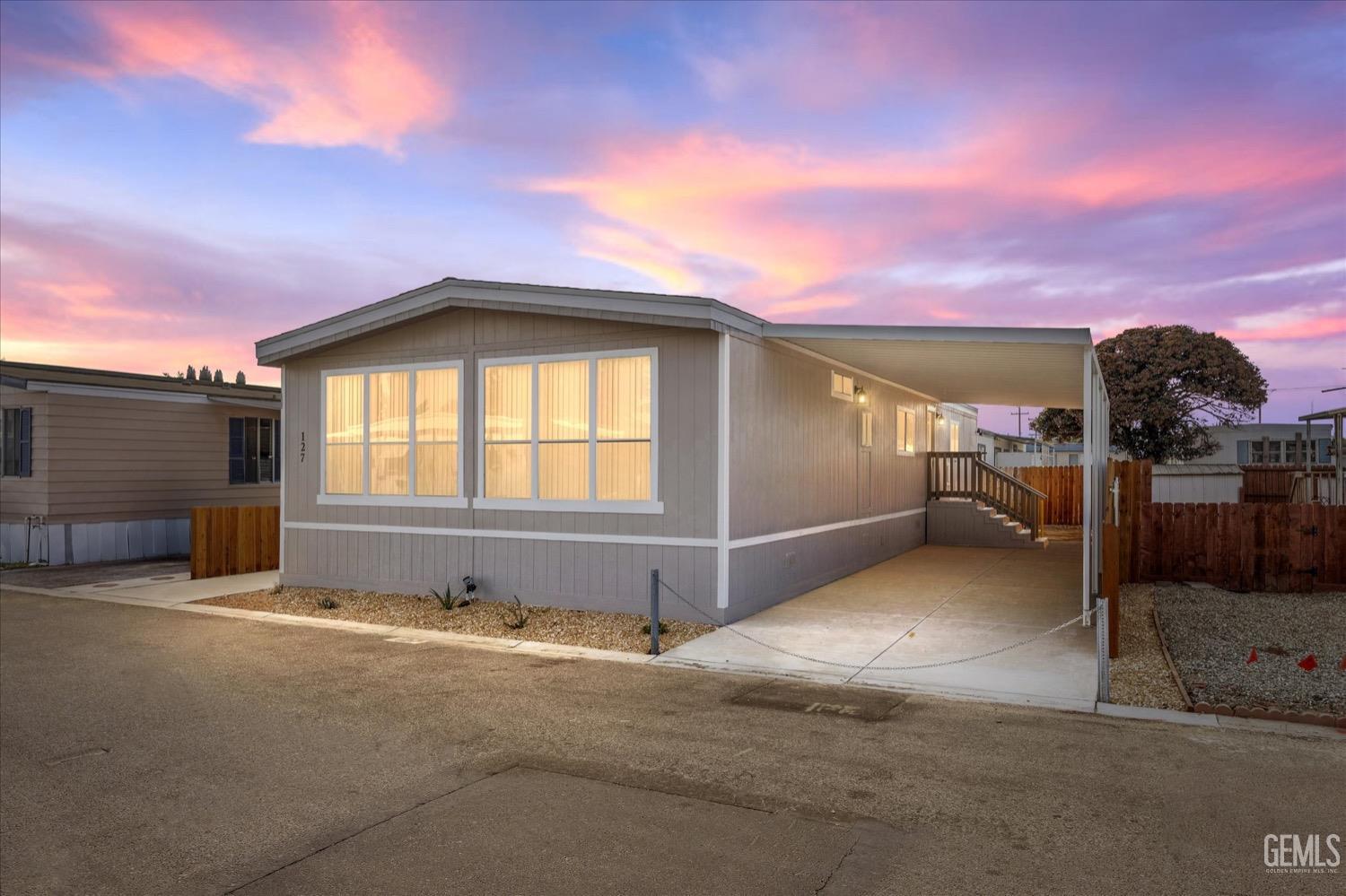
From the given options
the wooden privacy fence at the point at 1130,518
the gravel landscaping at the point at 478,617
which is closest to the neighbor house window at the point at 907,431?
the wooden privacy fence at the point at 1130,518

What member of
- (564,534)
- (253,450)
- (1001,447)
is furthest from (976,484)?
(1001,447)

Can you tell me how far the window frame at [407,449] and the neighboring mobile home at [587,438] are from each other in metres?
0.03

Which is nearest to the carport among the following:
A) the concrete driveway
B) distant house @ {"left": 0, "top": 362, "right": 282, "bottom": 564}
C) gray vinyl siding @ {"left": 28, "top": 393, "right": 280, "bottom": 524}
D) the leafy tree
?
the concrete driveway

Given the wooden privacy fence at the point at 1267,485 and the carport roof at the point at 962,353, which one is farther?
the wooden privacy fence at the point at 1267,485

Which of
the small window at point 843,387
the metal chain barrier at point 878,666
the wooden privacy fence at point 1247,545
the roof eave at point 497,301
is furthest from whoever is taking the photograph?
the small window at point 843,387

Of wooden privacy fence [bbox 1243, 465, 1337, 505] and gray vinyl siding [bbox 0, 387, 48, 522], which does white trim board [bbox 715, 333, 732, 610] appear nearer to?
gray vinyl siding [bbox 0, 387, 48, 522]

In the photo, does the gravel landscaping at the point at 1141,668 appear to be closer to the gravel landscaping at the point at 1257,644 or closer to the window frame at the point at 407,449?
the gravel landscaping at the point at 1257,644

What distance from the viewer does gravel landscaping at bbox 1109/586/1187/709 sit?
6.44m

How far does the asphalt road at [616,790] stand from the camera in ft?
12.0

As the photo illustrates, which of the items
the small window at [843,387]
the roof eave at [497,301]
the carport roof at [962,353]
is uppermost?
the roof eave at [497,301]

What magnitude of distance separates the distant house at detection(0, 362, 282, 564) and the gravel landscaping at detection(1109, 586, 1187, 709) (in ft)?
48.0

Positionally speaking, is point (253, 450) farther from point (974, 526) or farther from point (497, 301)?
point (974, 526)

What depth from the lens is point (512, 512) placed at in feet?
34.5

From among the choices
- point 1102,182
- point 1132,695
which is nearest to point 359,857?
point 1132,695
